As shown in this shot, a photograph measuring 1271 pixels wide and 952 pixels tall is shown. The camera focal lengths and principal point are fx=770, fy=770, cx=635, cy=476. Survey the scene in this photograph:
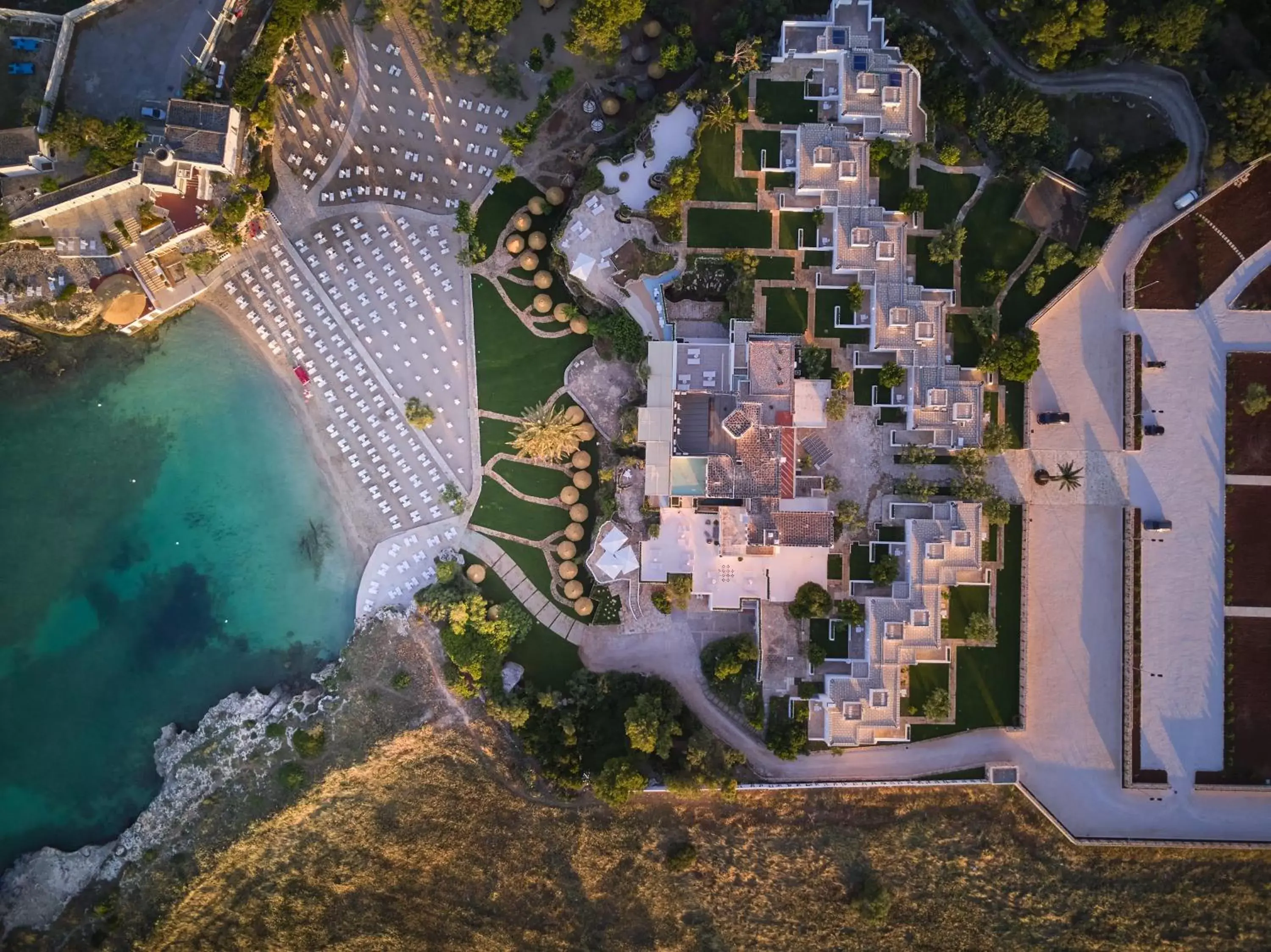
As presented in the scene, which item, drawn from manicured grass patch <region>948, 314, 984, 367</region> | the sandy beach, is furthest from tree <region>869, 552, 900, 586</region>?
the sandy beach

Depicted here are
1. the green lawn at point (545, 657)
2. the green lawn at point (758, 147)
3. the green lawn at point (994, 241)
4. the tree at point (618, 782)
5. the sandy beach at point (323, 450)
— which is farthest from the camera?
the sandy beach at point (323, 450)

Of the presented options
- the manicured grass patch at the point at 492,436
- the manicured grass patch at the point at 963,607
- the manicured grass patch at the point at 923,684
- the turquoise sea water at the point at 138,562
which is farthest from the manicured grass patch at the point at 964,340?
the turquoise sea water at the point at 138,562

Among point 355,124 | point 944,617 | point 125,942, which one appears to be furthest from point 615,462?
point 125,942

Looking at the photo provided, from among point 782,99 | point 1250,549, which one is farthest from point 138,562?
point 1250,549

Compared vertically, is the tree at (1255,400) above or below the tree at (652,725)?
above

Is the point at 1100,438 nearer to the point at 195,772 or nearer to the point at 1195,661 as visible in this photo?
the point at 1195,661

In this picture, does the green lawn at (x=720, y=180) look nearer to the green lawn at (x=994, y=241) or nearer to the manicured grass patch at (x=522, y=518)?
the green lawn at (x=994, y=241)
